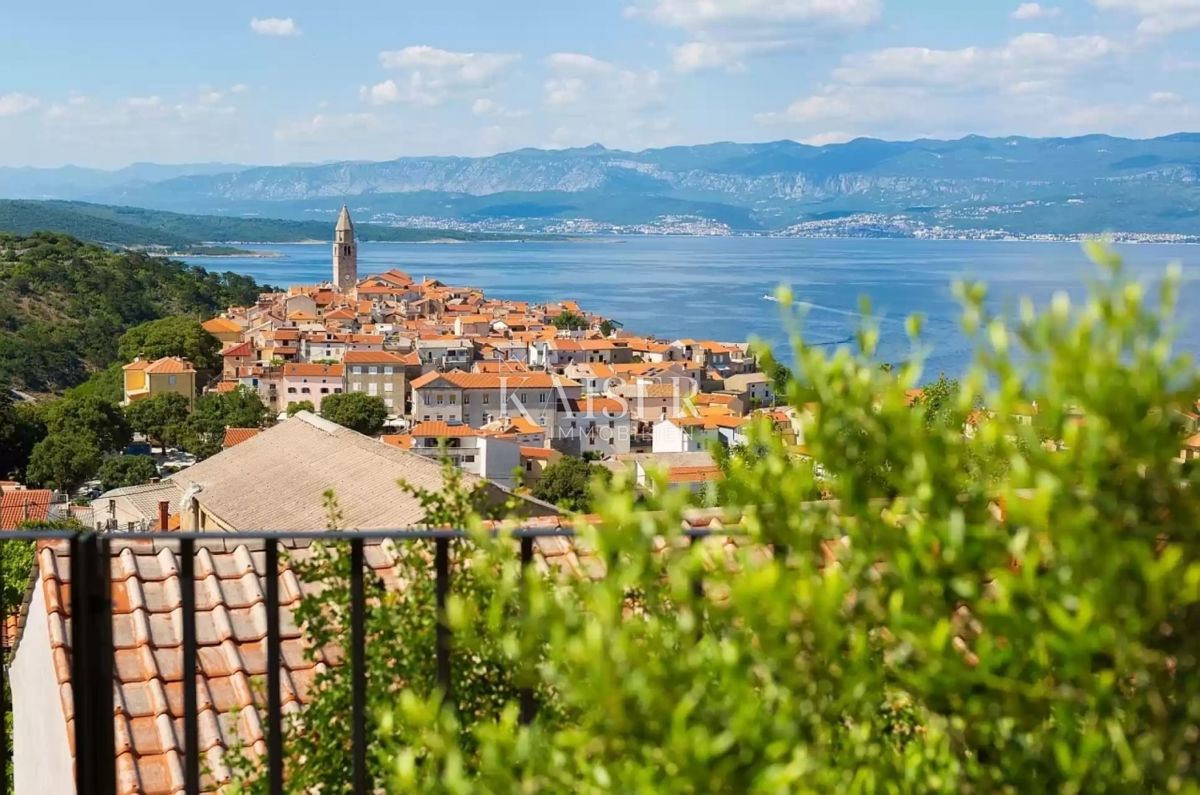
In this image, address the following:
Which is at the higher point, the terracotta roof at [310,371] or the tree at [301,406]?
the terracotta roof at [310,371]

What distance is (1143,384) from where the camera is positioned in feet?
2.83

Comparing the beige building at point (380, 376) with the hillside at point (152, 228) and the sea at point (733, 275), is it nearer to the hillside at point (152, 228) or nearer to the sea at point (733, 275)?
the sea at point (733, 275)

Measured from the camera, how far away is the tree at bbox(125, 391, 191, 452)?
127ft

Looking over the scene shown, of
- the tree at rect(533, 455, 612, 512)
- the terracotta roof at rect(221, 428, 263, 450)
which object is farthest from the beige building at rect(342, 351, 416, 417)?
the tree at rect(533, 455, 612, 512)

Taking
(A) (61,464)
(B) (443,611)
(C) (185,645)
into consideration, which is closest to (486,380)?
(A) (61,464)

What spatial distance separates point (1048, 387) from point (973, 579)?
0.16m

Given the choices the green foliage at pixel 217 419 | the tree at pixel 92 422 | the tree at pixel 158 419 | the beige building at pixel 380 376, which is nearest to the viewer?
the tree at pixel 92 422

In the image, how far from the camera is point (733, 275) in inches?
4437

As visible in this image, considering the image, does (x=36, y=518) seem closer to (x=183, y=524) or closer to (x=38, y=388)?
(x=183, y=524)

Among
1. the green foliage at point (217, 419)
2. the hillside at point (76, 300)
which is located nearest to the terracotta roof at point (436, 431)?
the green foliage at point (217, 419)

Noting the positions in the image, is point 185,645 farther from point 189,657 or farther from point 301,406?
point 301,406

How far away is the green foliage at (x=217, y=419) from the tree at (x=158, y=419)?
1.00 feet

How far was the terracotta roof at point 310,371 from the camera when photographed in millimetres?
46031

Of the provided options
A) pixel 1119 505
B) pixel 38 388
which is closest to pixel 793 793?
pixel 1119 505
